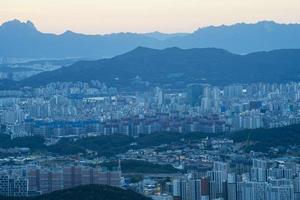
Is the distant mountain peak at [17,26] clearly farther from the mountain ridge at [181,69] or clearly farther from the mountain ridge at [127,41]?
the mountain ridge at [181,69]

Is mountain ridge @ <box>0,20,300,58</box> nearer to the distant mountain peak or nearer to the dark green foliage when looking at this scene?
the distant mountain peak

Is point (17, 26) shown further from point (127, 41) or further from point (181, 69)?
point (181, 69)

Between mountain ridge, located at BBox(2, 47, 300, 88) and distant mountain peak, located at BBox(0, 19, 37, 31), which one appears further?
distant mountain peak, located at BBox(0, 19, 37, 31)

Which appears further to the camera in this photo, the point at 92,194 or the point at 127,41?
the point at 127,41

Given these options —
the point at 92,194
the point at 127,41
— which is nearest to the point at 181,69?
the point at 127,41

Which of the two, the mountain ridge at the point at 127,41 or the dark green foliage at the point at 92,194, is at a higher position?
the mountain ridge at the point at 127,41

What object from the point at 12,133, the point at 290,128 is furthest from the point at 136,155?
the point at 12,133

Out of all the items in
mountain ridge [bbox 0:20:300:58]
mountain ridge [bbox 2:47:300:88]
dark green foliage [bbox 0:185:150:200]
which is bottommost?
dark green foliage [bbox 0:185:150:200]

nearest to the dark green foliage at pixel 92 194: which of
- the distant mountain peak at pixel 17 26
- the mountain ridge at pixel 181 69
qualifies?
the mountain ridge at pixel 181 69

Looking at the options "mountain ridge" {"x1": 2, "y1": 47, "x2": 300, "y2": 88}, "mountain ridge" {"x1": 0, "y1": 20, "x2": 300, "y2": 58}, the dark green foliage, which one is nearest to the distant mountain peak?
"mountain ridge" {"x1": 0, "y1": 20, "x2": 300, "y2": 58}

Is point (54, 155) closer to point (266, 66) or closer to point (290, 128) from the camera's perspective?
point (290, 128)

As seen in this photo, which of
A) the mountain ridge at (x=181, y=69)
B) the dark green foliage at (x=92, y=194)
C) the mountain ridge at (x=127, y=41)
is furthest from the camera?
the mountain ridge at (x=127, y=41)

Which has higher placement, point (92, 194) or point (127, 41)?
point (127, 41)
